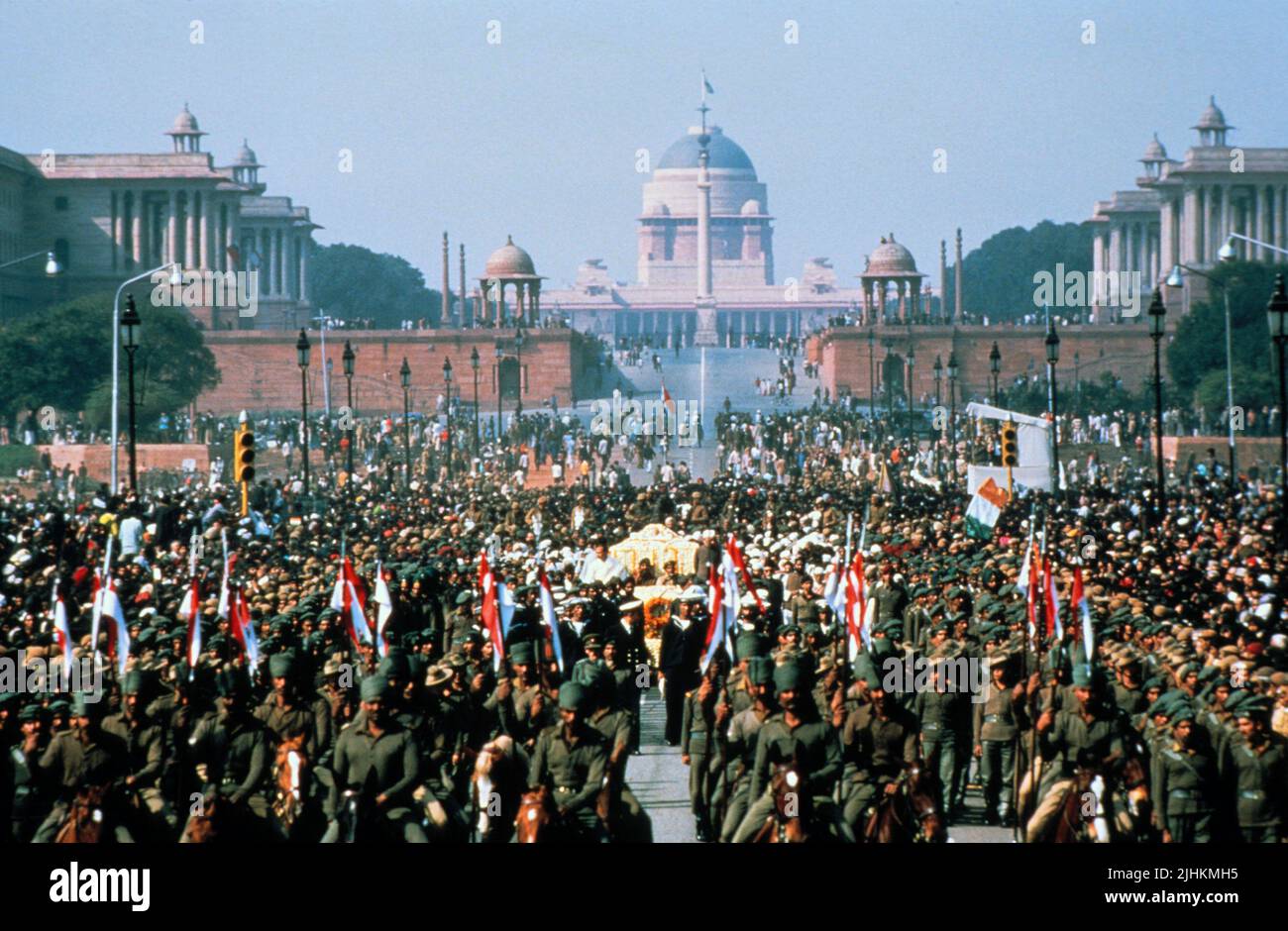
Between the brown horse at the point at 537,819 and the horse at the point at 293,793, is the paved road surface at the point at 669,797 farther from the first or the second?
the brown horse at the point at 537,819

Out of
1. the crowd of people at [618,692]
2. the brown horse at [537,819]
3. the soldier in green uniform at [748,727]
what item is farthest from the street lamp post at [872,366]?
the brown horse at [537,819]

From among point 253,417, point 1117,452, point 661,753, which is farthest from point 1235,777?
point 253,417

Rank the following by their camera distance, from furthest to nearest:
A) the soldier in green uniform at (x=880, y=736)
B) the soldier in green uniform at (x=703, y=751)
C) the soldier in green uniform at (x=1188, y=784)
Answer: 1. the soldier in green uniform at (x=703, y=751)
2. the soldier in green uniform at (x=880, y=736)
3. the soldier in green uniform at (x=1188, y=784)

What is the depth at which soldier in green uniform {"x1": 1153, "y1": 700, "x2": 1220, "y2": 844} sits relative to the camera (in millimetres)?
15992

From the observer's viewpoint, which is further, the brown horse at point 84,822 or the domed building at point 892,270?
the domed building at point 892,270

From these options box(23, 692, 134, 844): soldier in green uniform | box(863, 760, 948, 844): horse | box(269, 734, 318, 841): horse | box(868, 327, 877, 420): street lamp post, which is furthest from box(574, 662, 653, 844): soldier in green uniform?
box(868, 327, 877, 420): street lamp post

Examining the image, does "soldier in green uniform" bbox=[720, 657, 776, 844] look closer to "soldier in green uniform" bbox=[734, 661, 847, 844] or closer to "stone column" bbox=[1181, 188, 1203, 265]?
"soldier in green uniform" bbox=[734, 661, 847, 844]

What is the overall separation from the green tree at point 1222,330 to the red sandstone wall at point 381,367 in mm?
27378

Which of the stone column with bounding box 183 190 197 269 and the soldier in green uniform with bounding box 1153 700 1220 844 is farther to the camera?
the stone column with bounding box 183 190 197 269

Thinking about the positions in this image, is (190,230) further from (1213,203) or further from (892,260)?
(1213,203)

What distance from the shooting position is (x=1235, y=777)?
16219mm

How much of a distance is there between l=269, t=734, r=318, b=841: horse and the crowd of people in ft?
0.07

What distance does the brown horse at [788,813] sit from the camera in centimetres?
1390

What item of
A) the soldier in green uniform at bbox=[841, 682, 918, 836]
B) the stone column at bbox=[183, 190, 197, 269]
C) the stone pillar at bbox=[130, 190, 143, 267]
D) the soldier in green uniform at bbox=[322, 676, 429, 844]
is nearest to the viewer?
the soldier in green uniform at bbox=[322, 676, 429, 844]
